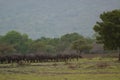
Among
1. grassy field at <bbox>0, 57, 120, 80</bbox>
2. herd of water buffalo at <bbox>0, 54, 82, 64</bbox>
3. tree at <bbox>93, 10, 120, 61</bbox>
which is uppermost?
tree at <bbox>93, 10, 120, 61</bbox>

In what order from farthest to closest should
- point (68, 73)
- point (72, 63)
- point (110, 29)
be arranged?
point (110, 29)
point (72, 63)
point (68, 73)

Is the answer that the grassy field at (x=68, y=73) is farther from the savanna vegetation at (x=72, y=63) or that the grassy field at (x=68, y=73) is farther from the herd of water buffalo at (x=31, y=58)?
the herd of water buffalo at (x=31, y=58)

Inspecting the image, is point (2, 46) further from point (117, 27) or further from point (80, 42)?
point (117, 27)

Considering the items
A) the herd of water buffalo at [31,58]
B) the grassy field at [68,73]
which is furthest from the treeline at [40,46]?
the grassy field at [68,73]

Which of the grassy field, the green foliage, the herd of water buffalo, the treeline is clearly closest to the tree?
the green foliage

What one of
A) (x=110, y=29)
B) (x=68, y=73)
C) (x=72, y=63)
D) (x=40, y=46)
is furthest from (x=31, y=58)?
(x=40, y=46)

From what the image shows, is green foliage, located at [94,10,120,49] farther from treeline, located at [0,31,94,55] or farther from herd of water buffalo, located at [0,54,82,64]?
treeline, located at [0,31,94,55]

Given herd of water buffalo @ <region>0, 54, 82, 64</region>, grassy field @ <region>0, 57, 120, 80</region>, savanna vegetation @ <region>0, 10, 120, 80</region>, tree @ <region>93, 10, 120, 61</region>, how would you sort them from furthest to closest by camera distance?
herd of water buffalo @ <region>0, 54, 82, 64</region> < tree @ <region>93, 10, 120, 61</region> < savanna vegetation @ <region>0, 10, 120, 80</region> < grassy field @ <region>0, 57, 120, 80</region>

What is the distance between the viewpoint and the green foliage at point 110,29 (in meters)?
53.9

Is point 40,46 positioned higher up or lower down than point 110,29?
higher up

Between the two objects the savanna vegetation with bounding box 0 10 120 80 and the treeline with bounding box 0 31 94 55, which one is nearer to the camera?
the savanna vegetation with bounding box 0 10 120 80

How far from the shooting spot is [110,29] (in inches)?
2144

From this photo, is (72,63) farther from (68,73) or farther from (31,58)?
(68,73)

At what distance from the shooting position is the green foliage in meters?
53.9
